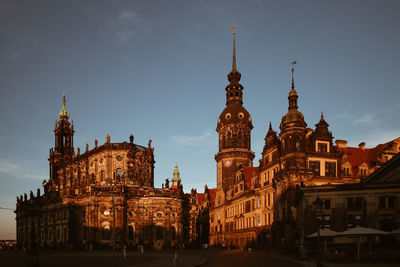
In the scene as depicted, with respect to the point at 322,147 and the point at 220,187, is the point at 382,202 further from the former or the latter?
the point at 220,187

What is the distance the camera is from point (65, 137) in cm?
12250

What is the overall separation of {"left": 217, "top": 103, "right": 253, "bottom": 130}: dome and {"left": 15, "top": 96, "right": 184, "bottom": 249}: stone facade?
17.5 metres

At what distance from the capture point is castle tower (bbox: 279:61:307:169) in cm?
6256

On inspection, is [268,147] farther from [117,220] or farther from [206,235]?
[206,235]

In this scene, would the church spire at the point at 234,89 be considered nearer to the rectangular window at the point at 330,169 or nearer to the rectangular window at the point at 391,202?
the rectangular window at the point at 330,169

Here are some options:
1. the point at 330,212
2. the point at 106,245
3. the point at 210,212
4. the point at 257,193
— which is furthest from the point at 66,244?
the point at 330,212

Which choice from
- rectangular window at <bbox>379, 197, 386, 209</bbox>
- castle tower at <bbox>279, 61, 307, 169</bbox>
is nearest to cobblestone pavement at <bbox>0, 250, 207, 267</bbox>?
rectangular window at <bbox>379, 197, 386, 209</bbox>

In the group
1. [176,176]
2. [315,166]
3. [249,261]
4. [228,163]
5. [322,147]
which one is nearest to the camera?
[249,261]

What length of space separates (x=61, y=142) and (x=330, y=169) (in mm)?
80453

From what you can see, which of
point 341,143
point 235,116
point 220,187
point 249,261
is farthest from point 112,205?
point 249,261

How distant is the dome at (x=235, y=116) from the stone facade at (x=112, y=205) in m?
17.5

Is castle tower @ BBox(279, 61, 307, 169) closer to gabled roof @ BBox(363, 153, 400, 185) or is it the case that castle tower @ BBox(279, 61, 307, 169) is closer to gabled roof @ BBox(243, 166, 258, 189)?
gabled roof @ BBox(363, 153, 400, 185)

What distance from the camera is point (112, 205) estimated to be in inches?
3366

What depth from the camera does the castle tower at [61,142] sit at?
119125 mm
